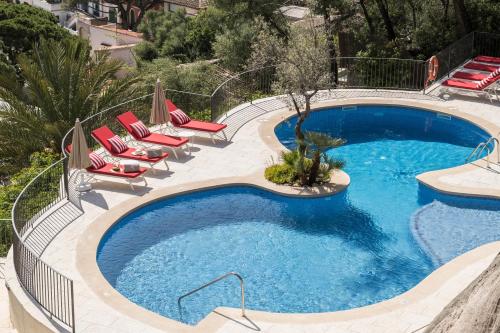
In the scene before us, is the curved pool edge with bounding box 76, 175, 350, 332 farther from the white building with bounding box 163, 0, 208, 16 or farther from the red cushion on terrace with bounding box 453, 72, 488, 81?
the white building with bounding box 163, 0, 208, 16

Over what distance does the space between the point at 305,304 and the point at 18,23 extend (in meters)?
44.5

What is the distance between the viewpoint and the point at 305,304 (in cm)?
1586

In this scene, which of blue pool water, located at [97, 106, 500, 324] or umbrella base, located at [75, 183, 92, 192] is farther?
umbrella base, located at [75, 183, 92, 192]

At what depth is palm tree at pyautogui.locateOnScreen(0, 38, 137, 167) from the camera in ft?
77.0

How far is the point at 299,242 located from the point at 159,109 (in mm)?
6638

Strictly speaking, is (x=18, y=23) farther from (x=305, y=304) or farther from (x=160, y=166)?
(x=305, y=304)

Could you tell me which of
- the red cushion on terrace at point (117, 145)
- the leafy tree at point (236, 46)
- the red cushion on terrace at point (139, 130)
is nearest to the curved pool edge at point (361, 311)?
the red cushion on terrace at point (117, 145)

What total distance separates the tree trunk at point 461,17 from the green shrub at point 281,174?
496 inches

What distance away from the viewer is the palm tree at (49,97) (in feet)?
77.0

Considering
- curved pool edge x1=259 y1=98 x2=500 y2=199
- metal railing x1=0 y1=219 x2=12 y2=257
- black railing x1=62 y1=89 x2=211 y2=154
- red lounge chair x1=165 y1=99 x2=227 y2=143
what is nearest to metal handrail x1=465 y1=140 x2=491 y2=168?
curved pool edge x1=259 y1=98 x2=500 y2=199


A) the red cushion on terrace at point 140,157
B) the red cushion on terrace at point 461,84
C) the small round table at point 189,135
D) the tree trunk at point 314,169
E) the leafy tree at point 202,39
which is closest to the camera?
the tree trunk at point 314,169

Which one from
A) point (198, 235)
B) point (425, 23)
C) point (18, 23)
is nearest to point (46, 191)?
point (198, 235)

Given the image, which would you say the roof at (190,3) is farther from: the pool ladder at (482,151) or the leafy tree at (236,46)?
the pool ladder at (482,151)

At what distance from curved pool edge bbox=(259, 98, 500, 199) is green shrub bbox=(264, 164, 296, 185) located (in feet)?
5.95
